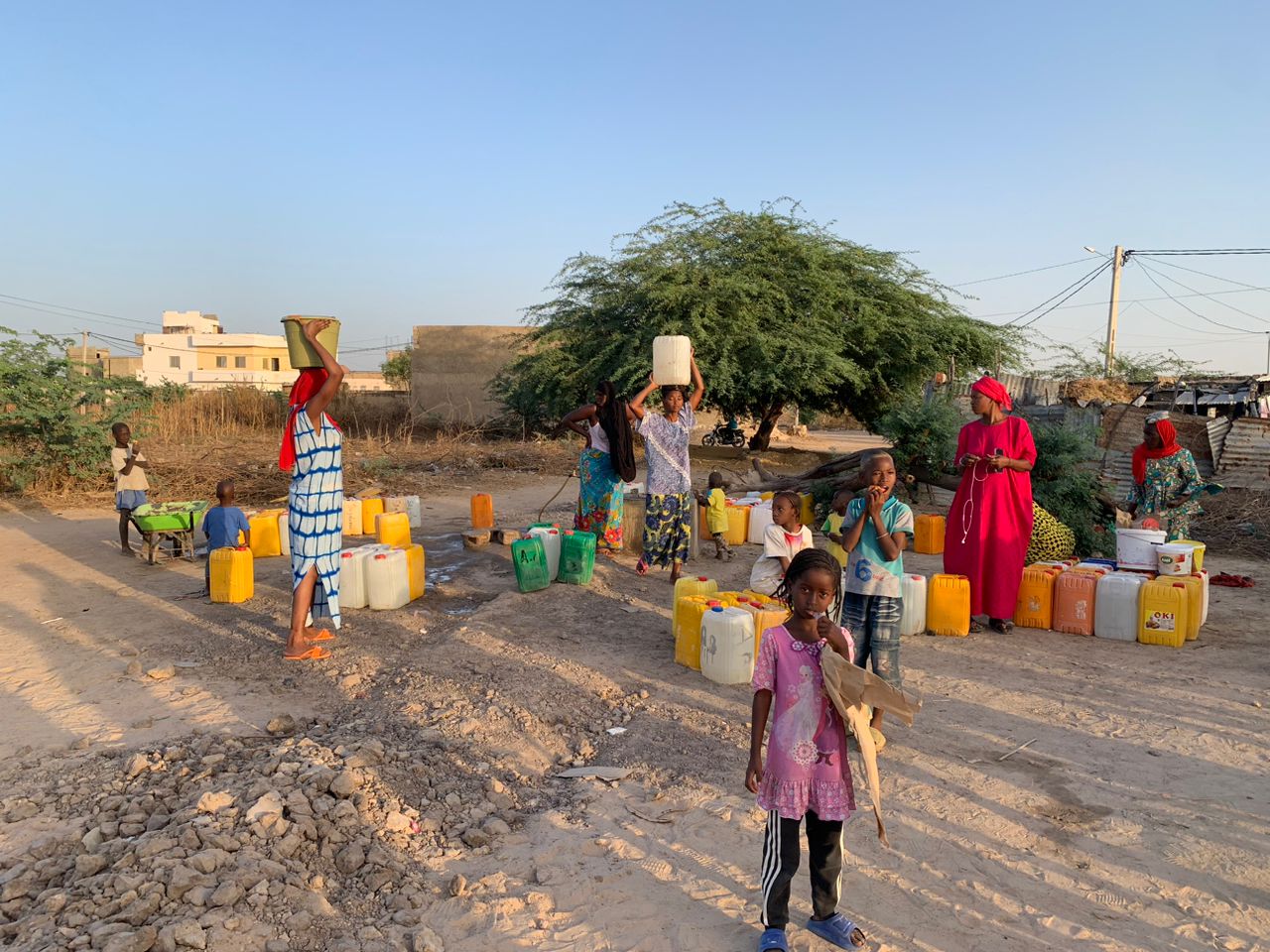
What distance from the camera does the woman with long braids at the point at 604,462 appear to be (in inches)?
289

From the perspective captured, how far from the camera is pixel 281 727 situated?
4.06m

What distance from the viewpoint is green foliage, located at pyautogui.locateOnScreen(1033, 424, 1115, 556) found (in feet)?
27.0

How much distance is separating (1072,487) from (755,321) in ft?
31.2

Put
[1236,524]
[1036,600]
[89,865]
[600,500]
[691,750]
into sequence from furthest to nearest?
[1236,524] < [600,500] < [1036,600] < [691,750] < [89,865]

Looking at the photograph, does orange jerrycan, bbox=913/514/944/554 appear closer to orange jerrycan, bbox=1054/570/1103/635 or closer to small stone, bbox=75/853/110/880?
orange jerrycan, bbox=1054/570/1103/635

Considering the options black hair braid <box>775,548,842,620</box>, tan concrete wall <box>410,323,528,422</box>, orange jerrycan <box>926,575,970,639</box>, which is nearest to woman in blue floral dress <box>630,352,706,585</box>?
orange jerrycan <box>926,575,970,639</box>

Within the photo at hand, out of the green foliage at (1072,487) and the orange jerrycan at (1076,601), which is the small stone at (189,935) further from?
the green foliage at (1072,487)

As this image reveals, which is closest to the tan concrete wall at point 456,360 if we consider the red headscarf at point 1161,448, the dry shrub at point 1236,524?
the dry shrub at point 1236,524

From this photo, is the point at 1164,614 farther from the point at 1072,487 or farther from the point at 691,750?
the point at 691,750

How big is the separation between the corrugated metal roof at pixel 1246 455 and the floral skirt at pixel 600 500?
9.74 metres

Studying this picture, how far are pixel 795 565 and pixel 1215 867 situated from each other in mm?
1910

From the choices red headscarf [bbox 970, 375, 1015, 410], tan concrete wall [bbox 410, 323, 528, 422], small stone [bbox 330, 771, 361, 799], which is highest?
tan concrete wall [bbox 410, 323, 528, 422]

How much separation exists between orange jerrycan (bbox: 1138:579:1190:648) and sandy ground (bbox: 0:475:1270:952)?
6.4 inches

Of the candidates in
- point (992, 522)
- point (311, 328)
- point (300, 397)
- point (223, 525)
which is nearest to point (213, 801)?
point (300, 397)
